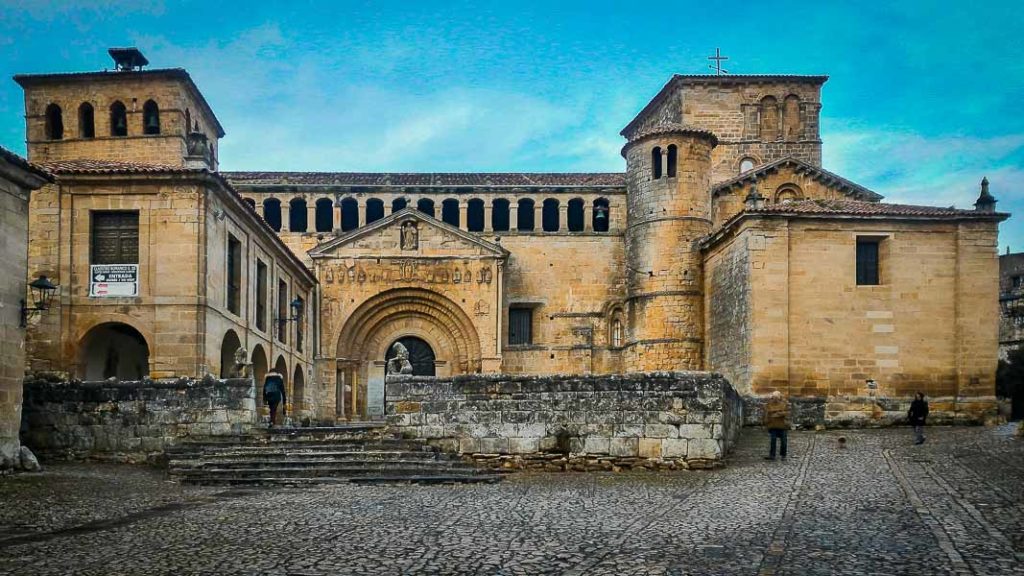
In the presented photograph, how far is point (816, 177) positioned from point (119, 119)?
25875 mm

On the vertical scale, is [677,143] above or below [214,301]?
above

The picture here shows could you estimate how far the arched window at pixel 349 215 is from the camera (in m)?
39.1

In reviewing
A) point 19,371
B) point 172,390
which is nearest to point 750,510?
point 172,390

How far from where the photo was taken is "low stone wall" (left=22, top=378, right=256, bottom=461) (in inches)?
664

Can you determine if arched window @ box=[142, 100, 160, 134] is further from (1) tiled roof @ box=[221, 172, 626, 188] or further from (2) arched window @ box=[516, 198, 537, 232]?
(2) arched window @ box=[516, 198, 537, 232]

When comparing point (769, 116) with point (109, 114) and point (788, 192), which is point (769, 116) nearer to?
point (788, 192)

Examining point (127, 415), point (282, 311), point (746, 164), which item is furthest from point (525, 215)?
point (127, 415)

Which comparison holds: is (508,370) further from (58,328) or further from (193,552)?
(193,552)

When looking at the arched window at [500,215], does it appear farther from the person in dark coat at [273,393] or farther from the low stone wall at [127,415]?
the low stone wall at [127,415]

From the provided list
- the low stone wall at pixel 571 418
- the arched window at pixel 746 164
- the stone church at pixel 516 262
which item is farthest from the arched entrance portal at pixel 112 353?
the arched window at pixel 746 164

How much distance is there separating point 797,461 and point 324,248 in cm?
2301

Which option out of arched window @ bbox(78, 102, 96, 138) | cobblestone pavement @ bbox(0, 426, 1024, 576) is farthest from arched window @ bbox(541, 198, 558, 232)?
cobblestone pavement @ bbox(0, 426, 1024, 576)

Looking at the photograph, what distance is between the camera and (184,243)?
21.8 m

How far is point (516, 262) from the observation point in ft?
128
